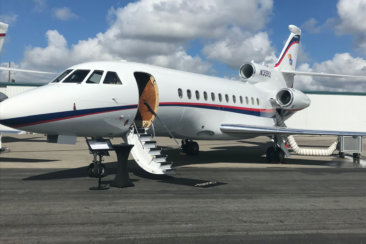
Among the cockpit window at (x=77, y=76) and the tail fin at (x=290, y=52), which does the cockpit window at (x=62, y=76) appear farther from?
the tail fin at (x=290, y=52)

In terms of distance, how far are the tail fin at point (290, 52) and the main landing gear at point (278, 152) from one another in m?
7.17

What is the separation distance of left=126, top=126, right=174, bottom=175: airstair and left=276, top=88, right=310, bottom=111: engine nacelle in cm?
996

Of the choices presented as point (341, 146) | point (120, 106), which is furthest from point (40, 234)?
point (341, 146)

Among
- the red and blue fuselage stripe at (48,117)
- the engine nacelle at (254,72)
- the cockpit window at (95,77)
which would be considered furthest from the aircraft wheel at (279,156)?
the cockpit window at (95,77)

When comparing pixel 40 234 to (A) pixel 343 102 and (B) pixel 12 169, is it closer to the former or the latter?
(B) pixel 12 169

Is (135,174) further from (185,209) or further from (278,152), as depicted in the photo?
(278,152)

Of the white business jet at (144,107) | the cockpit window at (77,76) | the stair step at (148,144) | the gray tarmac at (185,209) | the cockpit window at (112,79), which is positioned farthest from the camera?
the stair step at (148,144)

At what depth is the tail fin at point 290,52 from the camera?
70.5 ft

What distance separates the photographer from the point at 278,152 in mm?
15430

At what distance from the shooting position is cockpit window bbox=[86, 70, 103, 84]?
9797 millimetres

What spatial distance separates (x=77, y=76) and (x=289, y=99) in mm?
11846

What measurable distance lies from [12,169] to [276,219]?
9270 millimetres

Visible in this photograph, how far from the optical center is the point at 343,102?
42719 mm

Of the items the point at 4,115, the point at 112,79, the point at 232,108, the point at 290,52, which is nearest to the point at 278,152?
the point at 232,108
